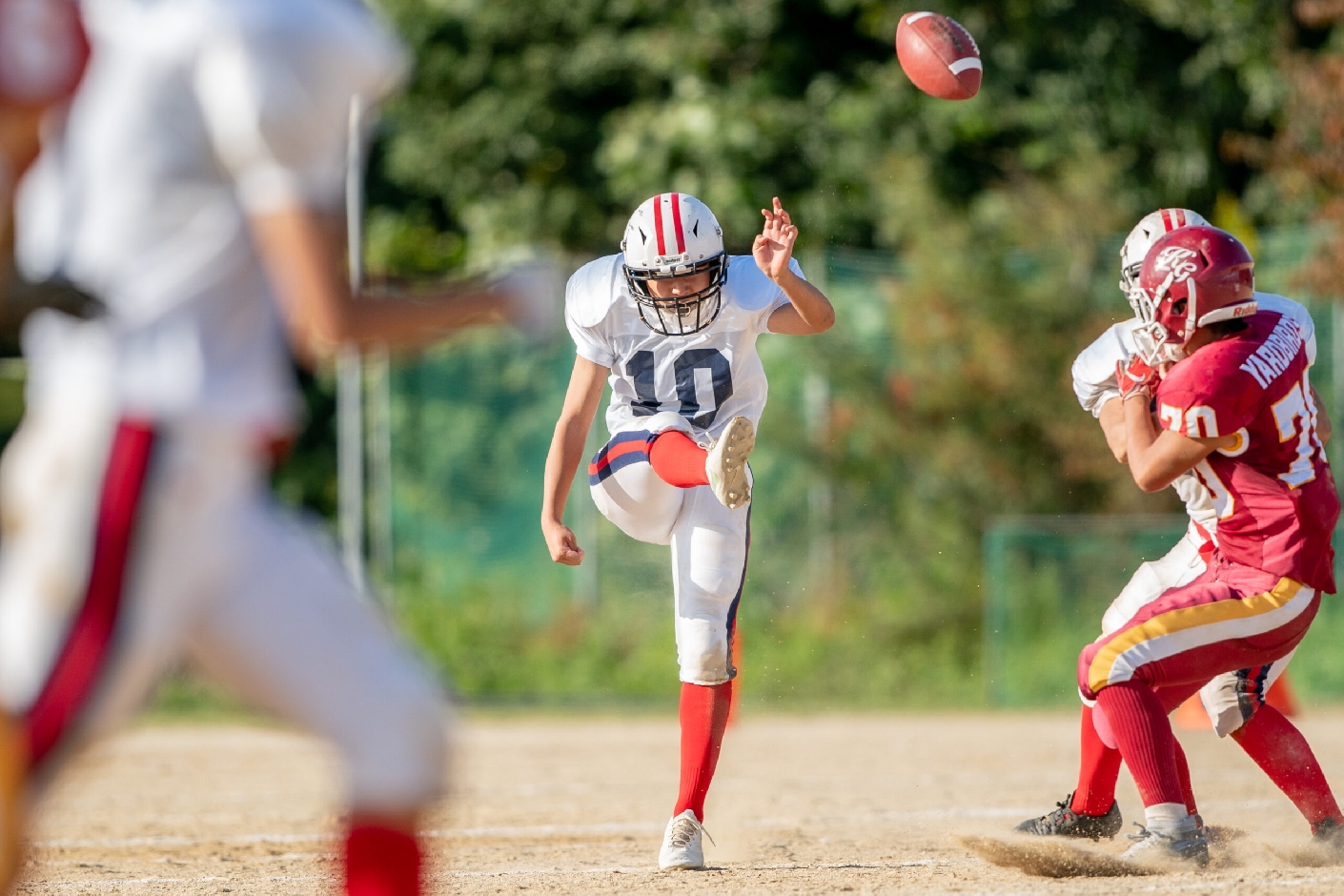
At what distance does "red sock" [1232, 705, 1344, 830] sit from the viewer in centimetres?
549

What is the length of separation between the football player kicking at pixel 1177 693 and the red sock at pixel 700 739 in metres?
1.13

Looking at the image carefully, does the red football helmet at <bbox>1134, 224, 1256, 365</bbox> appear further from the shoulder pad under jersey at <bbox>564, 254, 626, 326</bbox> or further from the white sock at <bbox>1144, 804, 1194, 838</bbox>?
the shoulder pad under jersey at <bbox>564, 254, 626, 326</bbox>

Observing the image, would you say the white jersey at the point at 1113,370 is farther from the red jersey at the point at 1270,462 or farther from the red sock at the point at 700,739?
the red sock at the point at 700,739

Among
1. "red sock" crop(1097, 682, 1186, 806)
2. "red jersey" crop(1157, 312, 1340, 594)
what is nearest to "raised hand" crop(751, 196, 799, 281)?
"red jersey" crop(1157, 312, 1340, 594)

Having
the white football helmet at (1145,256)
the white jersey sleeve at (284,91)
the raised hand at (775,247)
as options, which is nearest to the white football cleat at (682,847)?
the raised hand at (775,247)

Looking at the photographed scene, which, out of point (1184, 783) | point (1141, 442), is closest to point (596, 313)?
point (1141, 442)

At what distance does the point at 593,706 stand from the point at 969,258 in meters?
5.16

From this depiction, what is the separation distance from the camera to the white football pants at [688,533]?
5855 mm

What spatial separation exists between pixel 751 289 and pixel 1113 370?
50.4 inches

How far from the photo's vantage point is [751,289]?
19.9 ft

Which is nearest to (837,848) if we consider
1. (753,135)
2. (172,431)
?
(172,431)

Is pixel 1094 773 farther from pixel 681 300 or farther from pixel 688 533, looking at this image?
pixel 681 300

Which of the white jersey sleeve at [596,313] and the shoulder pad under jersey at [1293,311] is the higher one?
the white jersey sleeve at [596,313]

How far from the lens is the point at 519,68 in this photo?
20.6 metres
